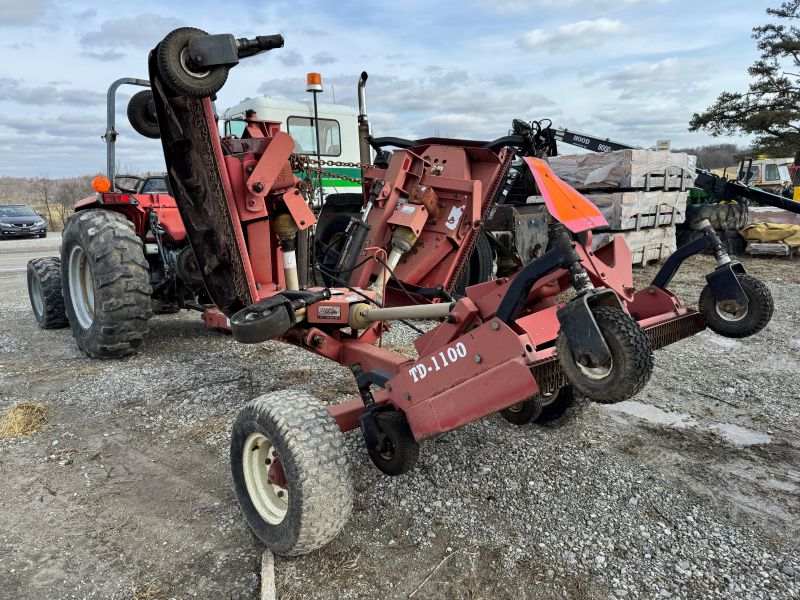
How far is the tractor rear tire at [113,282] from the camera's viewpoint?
4.88 metres

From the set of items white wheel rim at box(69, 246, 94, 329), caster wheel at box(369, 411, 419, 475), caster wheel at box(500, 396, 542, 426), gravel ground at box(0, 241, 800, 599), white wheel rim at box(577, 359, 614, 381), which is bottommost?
gravel ground at box(0, 241, 800, 599)

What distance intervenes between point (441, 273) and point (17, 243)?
20155 millimetres

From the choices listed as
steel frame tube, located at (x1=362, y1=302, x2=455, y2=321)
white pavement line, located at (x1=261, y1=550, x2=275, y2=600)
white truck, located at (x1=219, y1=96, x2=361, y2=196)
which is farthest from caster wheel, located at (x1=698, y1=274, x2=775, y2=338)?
white truck, located at (x1=219, y1=96, x2=361, y2=196)

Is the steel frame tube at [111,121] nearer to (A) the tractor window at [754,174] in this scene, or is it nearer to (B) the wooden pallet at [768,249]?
(B) the wooden pallet at [768,249]

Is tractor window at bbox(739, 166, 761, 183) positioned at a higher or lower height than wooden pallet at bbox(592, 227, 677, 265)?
higher

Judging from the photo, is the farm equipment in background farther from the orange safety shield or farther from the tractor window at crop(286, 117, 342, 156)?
the orange safety shield

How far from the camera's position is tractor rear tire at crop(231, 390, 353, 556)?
2.32 metres

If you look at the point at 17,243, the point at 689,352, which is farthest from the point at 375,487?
the point at 17,243

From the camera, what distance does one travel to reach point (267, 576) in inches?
92.4

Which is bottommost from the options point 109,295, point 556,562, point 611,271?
point 556,562

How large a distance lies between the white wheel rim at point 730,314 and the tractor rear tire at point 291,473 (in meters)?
1.80

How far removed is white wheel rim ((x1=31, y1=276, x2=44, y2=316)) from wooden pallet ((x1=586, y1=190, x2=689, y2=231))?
7633 millimetres

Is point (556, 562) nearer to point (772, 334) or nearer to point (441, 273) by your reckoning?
point (441, 273)

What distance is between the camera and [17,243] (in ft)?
65.0
